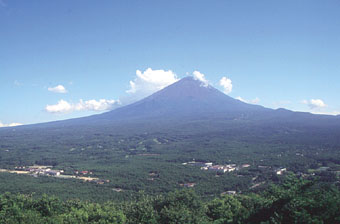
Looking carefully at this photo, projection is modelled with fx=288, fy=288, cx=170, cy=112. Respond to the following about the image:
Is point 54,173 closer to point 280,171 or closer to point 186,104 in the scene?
point 280,171

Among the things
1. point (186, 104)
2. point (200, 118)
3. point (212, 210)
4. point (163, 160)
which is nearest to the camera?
point (212, 210)

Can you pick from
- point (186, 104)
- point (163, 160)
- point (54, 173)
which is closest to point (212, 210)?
point (54, 173)

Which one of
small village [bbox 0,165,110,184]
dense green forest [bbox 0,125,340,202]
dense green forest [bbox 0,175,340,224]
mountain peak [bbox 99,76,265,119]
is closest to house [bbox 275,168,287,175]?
dense green forest [bbox 0,125,340,202]

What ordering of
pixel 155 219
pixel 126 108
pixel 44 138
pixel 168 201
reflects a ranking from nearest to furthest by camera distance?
pixel 155 219
pixel 168 201
pixel 44 138
pixel 126 108

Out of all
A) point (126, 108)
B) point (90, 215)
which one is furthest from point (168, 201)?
point (126, 108)

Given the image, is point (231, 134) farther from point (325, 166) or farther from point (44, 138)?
point (44, 138)

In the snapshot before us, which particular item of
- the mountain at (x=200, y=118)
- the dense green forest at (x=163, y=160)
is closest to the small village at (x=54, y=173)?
the dense green forest at (x=163, y=160)

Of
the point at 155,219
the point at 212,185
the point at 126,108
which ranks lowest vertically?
the point at 212,185

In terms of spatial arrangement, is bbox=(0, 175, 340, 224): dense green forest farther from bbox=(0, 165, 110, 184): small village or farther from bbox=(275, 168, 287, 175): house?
bbox=(0, 165, 110, 184): small village
